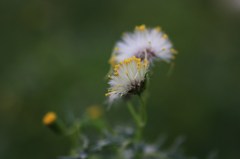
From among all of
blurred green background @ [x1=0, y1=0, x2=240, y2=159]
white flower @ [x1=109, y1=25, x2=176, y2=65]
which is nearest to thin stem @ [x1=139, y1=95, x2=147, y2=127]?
white flower @ [x1=109, y1=25, x2=176, y2=65]

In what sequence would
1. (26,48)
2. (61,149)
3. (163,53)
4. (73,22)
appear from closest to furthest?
1. (163,53)
2. (61,149)
3. (26,48)
4. (73,22)

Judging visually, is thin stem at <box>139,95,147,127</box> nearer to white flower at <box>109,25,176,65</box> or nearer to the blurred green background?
white flower at <box>109,25,176,65</box>

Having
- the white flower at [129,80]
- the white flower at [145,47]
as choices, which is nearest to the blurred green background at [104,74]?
the white flower at [145,47]

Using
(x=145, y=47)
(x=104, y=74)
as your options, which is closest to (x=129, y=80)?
(x=145, y=47)

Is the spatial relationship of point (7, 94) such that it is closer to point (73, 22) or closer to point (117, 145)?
point (73, 22)

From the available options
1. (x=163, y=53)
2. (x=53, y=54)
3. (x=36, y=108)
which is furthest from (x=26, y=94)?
(x=163, y=53)
